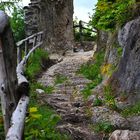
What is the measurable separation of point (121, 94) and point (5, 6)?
16882mm

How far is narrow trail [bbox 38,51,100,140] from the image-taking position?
7285 millimetres

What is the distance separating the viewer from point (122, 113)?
819 centimetres

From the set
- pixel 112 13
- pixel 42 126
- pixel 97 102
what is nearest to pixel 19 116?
pixel 42 126

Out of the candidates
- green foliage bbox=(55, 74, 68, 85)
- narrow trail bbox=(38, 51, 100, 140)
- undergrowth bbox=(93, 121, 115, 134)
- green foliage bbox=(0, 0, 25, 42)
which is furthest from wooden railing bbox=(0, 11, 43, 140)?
green foliage bbox=(0, 0, 25, 42)

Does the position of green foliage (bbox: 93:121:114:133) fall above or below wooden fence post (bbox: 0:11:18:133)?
below

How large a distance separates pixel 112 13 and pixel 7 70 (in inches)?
269

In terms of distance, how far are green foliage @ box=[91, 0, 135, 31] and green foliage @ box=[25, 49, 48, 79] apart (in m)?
2.22

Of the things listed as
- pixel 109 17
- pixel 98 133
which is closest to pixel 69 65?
pixel 109 17

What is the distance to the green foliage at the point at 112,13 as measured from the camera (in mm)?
10789

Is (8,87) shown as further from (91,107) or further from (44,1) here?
(44,1)

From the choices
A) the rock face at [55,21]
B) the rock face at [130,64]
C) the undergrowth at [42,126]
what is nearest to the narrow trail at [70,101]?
the undergrowth at [42,126]

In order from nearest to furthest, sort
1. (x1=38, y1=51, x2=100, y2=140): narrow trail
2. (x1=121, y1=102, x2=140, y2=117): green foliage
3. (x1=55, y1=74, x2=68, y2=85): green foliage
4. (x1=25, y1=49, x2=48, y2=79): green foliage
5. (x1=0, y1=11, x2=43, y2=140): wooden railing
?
(x1=0, y1=11, x2=43, y2=140): wooden railing, (x1=38, y1=51, x2=100, y2=140): narrow trail, (x1=121, y1=102, x2=140, y2=117): green foliage, (x1=55, y1=74, x2=68, y2=85): green foliage, (x1=25, y1=49, x2=48, y2=79): green foliage

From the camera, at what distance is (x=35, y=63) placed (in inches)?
596

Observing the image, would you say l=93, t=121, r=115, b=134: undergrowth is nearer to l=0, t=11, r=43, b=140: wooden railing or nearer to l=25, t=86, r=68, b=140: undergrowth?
l=25, t=86, r=68, b=140: undergrowth
